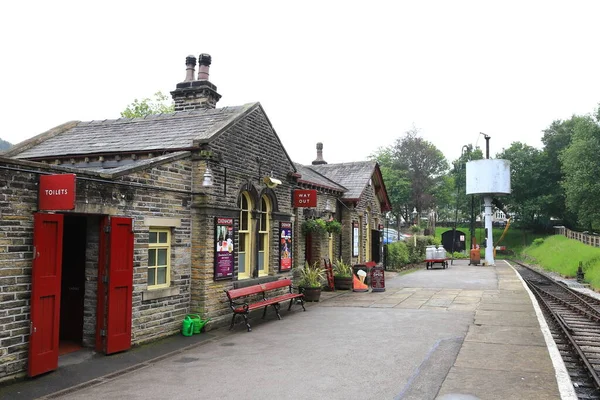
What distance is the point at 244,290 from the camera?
1068 centimetres

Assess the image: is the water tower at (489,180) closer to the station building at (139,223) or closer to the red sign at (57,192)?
the station building at (139,223)

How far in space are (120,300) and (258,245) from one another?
15.0 feet

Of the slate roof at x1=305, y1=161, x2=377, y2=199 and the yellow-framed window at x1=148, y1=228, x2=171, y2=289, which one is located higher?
the slate roof at x1=305, y1=161, x2=377, y2=199

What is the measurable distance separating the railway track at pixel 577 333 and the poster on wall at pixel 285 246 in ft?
22.0

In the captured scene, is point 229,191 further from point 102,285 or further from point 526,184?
point 526,184

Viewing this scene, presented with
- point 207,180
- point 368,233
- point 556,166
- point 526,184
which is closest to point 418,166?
point 526,184

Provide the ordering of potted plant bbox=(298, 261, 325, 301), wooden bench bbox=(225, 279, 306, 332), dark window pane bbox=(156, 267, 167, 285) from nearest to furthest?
dark window pane bbox=(156, 267, 167, 285), wooden bench bbox=(225, 279, 306, 332), potted plant bbox=(298, 261, 325, 301)

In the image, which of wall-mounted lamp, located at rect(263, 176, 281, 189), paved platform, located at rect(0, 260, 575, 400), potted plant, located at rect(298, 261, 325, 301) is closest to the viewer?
paved platform, located at rect(0, 260, 575, 400)

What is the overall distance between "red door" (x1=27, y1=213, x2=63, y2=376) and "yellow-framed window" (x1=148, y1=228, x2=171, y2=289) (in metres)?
2.21

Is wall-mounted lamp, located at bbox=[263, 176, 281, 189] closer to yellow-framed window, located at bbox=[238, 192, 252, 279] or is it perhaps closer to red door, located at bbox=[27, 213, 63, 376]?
yellow-framed window, located at bbox=[238, 192, 252, 279]

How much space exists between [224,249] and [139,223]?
233 cm

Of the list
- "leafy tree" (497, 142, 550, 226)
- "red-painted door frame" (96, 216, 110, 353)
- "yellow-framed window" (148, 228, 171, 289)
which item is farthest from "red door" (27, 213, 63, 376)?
"leafy tree" (497, 142, 550, 226)

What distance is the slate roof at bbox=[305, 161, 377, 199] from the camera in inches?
788

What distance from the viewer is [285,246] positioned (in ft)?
43.4
